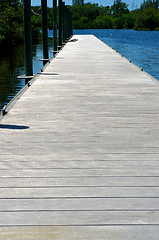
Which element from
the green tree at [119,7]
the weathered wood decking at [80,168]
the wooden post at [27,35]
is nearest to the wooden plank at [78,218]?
the weathered wood decking at [80,168]

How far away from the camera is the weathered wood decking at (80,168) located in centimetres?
248

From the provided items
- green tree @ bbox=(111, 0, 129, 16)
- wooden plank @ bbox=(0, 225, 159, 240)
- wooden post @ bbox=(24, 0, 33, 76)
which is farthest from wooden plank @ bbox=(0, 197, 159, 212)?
green tree @ bbox=(111, 0, 129, 16)

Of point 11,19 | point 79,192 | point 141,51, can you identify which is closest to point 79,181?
point 79,192

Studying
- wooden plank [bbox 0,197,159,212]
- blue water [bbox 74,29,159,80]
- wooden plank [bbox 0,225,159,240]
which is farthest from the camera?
blue water [bbox 74,29,159,80]

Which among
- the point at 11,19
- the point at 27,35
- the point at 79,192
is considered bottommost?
the point at 79,192

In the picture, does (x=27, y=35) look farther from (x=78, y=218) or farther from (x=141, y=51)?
(x=141, y=51)

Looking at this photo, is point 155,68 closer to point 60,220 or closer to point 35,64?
point 35,64

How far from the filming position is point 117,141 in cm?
421

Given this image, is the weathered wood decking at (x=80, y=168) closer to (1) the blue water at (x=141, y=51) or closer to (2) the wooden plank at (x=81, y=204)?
(2) the wooden plank at (x=81, y=204)

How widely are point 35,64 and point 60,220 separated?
21.2m

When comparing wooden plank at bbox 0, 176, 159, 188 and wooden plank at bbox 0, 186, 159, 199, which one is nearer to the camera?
wooden plank at bbox 0, 186, 159, 199

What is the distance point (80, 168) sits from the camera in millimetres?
3406

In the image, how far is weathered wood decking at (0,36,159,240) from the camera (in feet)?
8.13

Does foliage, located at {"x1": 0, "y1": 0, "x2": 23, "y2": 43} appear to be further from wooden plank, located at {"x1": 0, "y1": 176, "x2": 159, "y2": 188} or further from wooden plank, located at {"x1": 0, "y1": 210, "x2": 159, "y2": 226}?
wooden plank, located at {"x1": 0, "y1": 210, "x2": 159, "y2": 226}
